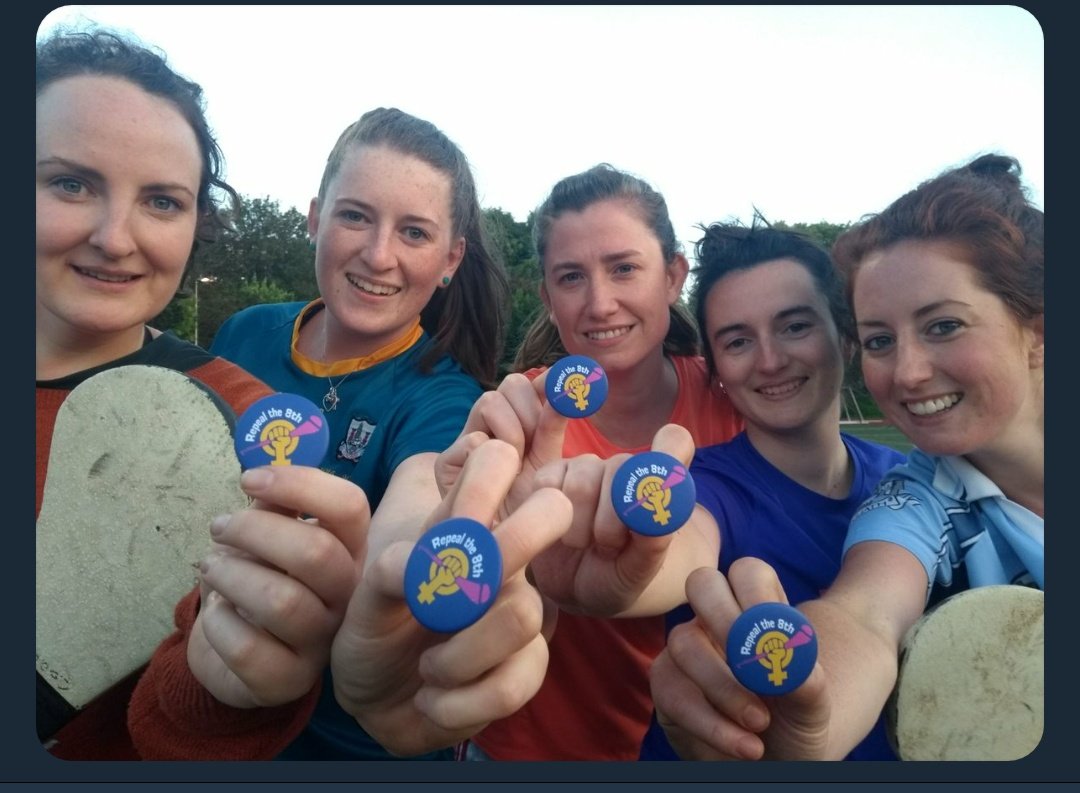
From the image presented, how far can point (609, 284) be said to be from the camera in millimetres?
1856

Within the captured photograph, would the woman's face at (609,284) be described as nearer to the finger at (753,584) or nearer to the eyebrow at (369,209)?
the eyebrow at (369,209)

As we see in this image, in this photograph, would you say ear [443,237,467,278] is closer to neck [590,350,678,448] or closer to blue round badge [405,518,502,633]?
neck [590,350,678,448]

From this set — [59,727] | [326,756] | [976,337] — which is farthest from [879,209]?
[59,727]

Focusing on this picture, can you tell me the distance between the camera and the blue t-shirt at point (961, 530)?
177cm

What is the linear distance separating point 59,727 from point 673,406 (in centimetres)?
158

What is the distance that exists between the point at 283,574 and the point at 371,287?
0.76m

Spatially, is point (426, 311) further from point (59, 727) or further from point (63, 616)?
point (59, 727)

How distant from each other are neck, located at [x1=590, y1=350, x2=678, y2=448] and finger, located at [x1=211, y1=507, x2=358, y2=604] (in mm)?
755

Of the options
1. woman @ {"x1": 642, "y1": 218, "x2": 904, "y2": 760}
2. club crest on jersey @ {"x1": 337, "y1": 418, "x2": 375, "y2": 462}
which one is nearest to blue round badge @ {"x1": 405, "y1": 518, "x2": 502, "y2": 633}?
club crest on jersey @ {"x1": 337, "y1": 418, "x2": 375, "y2": 462}

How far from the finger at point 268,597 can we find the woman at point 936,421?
733mm

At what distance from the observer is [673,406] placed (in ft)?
6.26

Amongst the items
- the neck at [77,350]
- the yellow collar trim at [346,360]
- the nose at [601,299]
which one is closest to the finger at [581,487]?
the nose at [601,299]

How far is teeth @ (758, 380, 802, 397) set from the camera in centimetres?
186

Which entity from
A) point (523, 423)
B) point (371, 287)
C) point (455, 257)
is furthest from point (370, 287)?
point (523, 423)
